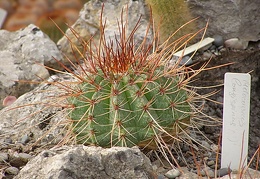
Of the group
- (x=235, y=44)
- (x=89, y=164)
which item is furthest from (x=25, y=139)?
(x=235, y=44)

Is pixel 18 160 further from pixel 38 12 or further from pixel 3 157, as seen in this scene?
pixel 38 12

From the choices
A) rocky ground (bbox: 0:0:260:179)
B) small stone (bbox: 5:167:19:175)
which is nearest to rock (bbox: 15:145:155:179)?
rocky ground (bbox: 0:0:260:179)

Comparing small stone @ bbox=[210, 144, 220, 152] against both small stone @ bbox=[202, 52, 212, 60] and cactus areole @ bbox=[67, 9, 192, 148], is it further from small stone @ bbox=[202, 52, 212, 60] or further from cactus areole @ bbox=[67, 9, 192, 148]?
small stone @ bbox=[202, 52, 212, 60]

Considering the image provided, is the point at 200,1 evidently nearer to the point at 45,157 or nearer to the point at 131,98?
the point at 131,98

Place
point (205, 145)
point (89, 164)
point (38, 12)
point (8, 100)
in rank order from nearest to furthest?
point (89, 164), point (205, 145), point (8, 100), point (38, 12)

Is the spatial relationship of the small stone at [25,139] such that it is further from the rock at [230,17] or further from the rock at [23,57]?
the rock at [230,17]

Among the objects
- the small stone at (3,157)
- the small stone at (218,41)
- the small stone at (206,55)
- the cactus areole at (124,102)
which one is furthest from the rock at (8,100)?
the small stone at (218,41)
